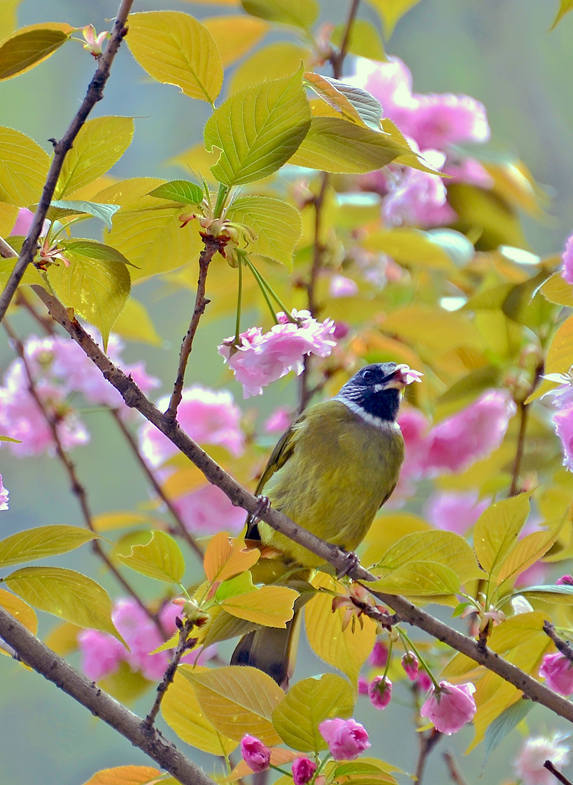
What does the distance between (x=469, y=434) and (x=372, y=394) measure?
18 centimetres

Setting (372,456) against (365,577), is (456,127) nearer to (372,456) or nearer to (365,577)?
(372,456)

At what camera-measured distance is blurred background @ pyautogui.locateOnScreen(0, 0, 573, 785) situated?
403 centimetres

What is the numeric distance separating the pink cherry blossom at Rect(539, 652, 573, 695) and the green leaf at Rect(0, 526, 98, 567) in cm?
45

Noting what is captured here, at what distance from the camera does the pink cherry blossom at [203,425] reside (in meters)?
1.60

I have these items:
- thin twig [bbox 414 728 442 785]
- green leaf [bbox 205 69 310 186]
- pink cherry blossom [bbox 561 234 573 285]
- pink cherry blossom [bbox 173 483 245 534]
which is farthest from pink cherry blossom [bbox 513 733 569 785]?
green leaf [bbox 205 69 310 186]

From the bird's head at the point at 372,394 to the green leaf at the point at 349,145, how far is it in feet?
2.38

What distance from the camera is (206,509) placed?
5.31 ft

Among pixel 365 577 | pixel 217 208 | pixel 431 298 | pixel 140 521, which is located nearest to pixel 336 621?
pixel 365 577

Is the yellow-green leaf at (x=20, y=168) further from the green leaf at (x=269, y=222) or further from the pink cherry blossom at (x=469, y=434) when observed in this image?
the pink cherry blossom at (x=469, y=434)

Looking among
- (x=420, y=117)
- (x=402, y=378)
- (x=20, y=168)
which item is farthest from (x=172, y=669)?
(x=420, y=117)

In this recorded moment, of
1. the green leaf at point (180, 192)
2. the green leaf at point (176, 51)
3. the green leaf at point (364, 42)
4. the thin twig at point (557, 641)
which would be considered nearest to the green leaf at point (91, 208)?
the green leaf at point (180, 192)

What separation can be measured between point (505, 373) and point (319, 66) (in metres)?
0.58

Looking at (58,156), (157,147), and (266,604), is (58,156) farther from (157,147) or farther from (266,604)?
(157,147)

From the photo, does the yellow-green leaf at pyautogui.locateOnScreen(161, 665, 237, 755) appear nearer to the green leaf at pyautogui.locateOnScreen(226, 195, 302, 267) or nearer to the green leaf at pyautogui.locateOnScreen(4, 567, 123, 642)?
the green leaf at pyautogui.locateOnScreen(4, 567, 123, 642)
